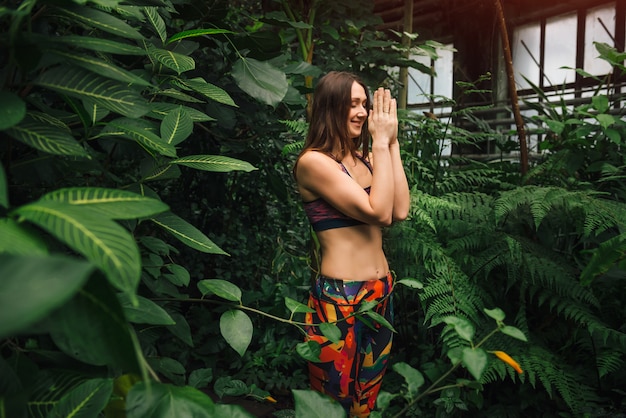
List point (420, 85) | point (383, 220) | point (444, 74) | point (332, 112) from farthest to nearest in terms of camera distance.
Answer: point (444, 74) → point (420, 85) → point (332, 112) → point (383, 220)

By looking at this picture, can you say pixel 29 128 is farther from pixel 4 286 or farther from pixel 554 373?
pixel 554 373

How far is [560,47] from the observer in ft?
25.7

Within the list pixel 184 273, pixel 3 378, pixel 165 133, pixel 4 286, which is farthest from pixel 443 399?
pixel 4 286

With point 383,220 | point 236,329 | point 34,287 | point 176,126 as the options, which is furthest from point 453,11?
point 34,287

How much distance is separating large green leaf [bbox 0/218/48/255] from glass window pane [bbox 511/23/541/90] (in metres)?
8.41

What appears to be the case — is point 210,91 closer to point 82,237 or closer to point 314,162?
point 82,237

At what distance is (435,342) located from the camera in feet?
9.36

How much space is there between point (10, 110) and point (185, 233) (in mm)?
298

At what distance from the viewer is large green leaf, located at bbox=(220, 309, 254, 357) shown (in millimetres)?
680

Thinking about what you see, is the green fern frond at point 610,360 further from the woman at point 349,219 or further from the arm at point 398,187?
the arm at point 398,187

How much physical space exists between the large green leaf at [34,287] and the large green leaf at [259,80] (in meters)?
0.74

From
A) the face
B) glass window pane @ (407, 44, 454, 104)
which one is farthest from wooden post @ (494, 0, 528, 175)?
glass window pane @ (407, 44, 454, 104)

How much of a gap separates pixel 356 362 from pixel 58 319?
169 centimetres

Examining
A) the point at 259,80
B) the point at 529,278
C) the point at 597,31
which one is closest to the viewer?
the point at 259,80
